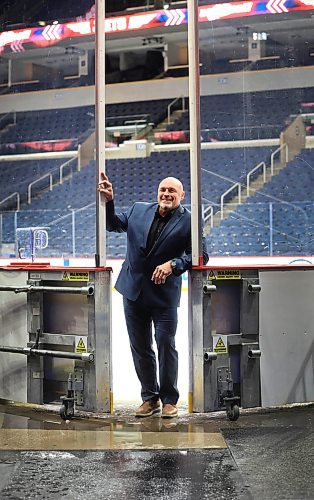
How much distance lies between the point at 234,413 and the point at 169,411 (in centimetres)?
41

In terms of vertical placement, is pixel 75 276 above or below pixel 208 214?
below

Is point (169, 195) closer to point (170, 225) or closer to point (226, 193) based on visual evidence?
point (170, 225)

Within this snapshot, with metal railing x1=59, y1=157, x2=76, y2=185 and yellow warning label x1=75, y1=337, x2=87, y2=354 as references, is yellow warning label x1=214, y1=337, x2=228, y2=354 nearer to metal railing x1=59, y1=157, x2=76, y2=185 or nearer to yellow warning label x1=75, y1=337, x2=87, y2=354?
yellow warning label x1=75, y1=337, x2=87, y2=354

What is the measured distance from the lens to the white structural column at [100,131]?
198 inches

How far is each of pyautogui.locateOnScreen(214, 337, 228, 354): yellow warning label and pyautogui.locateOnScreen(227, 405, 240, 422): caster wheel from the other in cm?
36

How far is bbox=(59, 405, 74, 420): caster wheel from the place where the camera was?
15.8 ft

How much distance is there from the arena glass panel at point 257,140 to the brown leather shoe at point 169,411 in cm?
108

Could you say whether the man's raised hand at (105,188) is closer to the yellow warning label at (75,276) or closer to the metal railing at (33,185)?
the yellow warning label at (75,276)

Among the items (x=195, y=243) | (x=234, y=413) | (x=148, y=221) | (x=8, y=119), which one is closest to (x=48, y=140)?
(x=8, y=119)

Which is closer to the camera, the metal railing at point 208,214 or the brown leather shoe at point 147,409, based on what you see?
the brown leather shoe at point 147,409

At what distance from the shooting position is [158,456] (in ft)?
12.9

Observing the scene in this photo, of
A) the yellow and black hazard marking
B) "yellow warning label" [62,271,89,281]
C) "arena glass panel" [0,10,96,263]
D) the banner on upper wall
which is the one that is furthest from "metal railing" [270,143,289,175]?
"yellow warning label" [62,271,89,281]

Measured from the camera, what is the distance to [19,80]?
5930 millimetres

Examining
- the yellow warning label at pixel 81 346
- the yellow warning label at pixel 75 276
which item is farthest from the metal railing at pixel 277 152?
the yellow warning label at pixel 81 346
